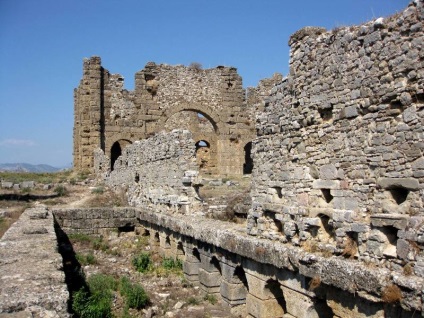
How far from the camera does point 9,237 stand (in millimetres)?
8664

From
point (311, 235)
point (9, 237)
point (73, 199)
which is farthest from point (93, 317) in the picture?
point (73, 199)

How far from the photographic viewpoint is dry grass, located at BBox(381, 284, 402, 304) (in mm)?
4516

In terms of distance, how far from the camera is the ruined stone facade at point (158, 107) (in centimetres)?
2327

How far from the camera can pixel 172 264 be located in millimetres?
10562

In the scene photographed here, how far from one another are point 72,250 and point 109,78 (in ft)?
43.3

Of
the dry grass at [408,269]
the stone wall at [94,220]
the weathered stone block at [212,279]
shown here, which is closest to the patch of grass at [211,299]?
the weathered stone block at [212,279]

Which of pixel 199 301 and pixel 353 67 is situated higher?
pixel 353 67

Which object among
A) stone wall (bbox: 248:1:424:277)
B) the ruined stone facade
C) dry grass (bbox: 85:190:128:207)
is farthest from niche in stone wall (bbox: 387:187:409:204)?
the ruined stone facade

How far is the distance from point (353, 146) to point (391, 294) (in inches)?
70.5

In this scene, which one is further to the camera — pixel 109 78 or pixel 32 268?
pixel 109 78

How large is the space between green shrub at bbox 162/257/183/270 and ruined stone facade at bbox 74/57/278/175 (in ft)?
44.6

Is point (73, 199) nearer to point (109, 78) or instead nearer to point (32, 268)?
point (109, 78)

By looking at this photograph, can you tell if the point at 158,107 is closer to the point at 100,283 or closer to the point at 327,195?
the point at 100,283

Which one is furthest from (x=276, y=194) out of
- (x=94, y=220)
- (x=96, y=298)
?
(x=94, y=220)
